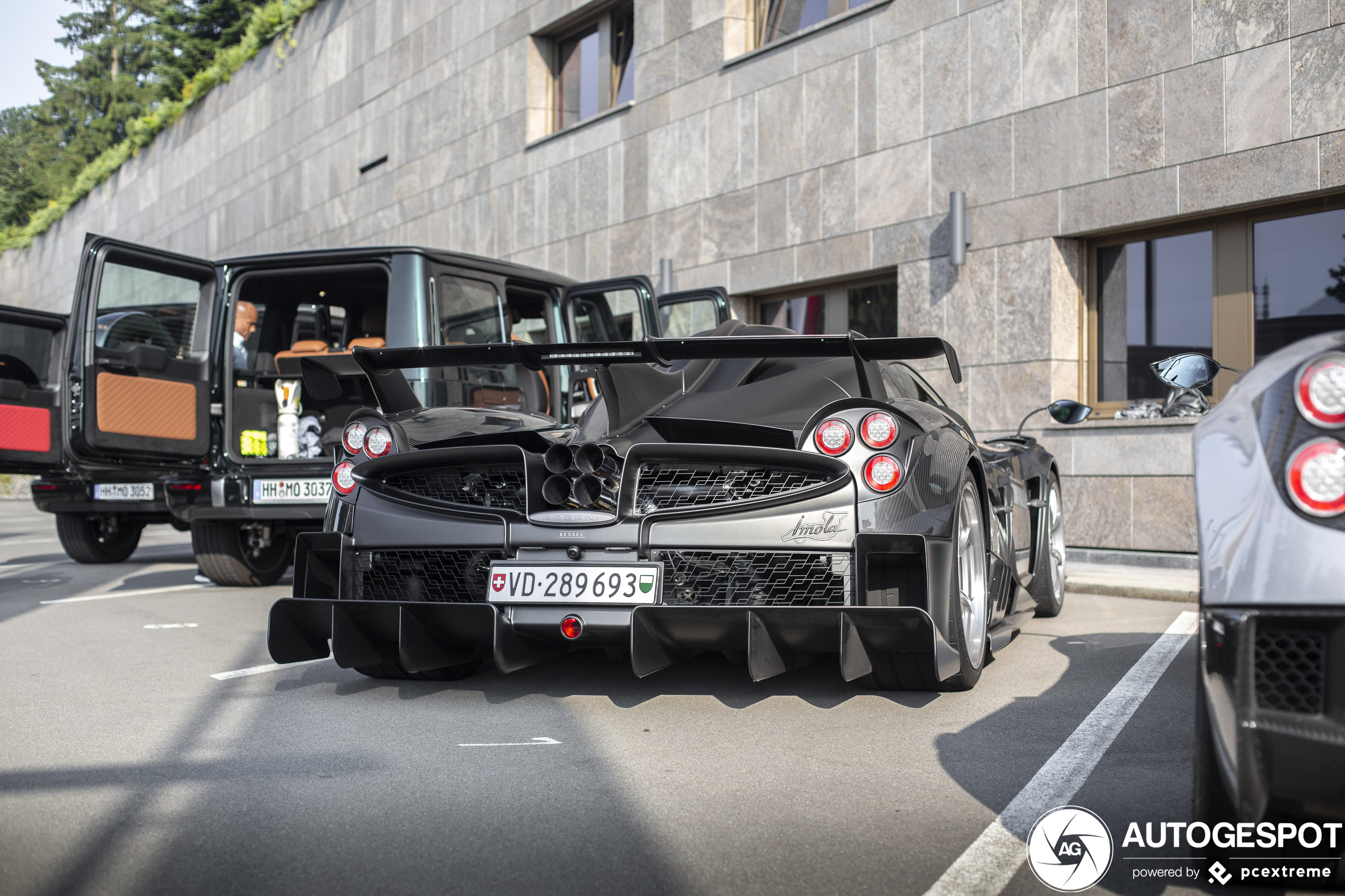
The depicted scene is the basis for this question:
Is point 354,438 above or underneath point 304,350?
underneath

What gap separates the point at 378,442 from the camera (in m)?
4.32

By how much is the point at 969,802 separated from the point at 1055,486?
3880 mm

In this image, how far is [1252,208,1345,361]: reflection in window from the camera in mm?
9086

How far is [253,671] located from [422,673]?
81cm

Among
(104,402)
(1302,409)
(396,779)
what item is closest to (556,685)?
(396,779)

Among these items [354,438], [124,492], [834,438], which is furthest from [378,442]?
[124,492]

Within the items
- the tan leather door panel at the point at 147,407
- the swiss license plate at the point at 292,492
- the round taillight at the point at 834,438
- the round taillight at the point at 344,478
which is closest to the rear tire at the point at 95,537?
the tan leather door panel at the point at 147,407

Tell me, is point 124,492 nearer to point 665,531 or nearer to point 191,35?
point 665,531

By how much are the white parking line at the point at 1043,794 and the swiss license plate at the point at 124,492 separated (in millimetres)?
6641

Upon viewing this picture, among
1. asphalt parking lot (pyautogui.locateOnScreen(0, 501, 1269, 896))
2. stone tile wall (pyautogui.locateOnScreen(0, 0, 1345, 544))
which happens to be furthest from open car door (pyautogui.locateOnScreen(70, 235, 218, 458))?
stone tile wall (pyautogui.locateOnScreen(0, 0, 1345, 544))

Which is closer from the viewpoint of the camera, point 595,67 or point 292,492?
point 292,492

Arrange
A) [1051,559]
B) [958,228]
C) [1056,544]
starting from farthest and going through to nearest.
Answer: [958,228] < [1056,544] < [1051,559]

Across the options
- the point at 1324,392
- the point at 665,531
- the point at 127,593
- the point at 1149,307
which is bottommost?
the point at 127,593

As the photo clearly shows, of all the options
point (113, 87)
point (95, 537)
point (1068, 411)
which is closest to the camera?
point (1068, 411)
